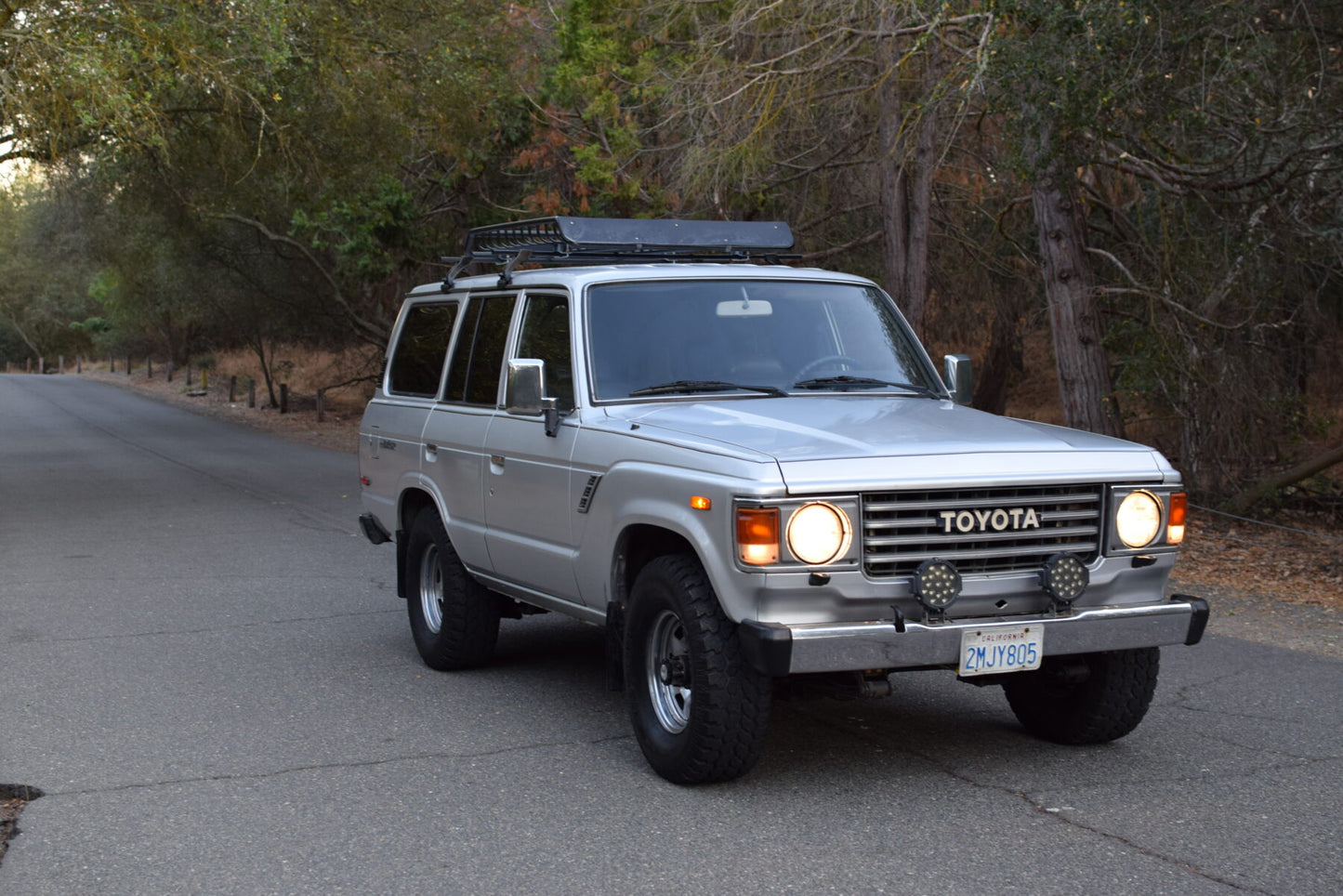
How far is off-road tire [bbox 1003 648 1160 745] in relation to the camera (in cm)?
581

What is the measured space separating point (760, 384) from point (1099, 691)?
1.91 meters

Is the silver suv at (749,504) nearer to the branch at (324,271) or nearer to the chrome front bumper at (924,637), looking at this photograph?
the chrome front bumper at (924,637)

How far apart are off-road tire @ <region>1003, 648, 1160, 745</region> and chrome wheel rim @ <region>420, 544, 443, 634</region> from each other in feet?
10.4

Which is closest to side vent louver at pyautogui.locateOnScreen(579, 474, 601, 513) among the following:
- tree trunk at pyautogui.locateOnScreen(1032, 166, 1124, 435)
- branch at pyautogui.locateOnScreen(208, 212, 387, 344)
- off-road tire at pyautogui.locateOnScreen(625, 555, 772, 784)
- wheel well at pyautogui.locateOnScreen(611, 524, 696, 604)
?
wheel well at pyautogui.locateOnScreen(611, 524, 696, 604)

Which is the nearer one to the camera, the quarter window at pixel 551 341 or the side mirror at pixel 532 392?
the side mirror at pixel 532 392

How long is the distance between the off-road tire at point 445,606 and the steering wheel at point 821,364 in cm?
209

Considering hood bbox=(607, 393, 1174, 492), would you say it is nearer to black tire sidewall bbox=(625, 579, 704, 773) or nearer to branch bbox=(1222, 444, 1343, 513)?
black tire sidewall bbox=(625, 579, 704, 773)

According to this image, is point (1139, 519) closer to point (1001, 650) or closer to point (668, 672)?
point (1001, 650)

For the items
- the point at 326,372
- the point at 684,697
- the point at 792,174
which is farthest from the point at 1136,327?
the point at 326,372

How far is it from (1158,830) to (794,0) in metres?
10.8

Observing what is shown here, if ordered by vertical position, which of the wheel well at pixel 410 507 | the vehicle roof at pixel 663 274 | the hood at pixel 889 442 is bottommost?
the wheel well at pixel 410 507

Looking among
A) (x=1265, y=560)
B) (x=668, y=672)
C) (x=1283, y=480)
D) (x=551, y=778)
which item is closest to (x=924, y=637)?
(x=668, y=672)

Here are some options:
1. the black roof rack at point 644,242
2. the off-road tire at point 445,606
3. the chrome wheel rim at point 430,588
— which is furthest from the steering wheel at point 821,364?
the chrome wheel rim at point 430,588

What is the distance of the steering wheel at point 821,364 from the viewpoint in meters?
6.46
